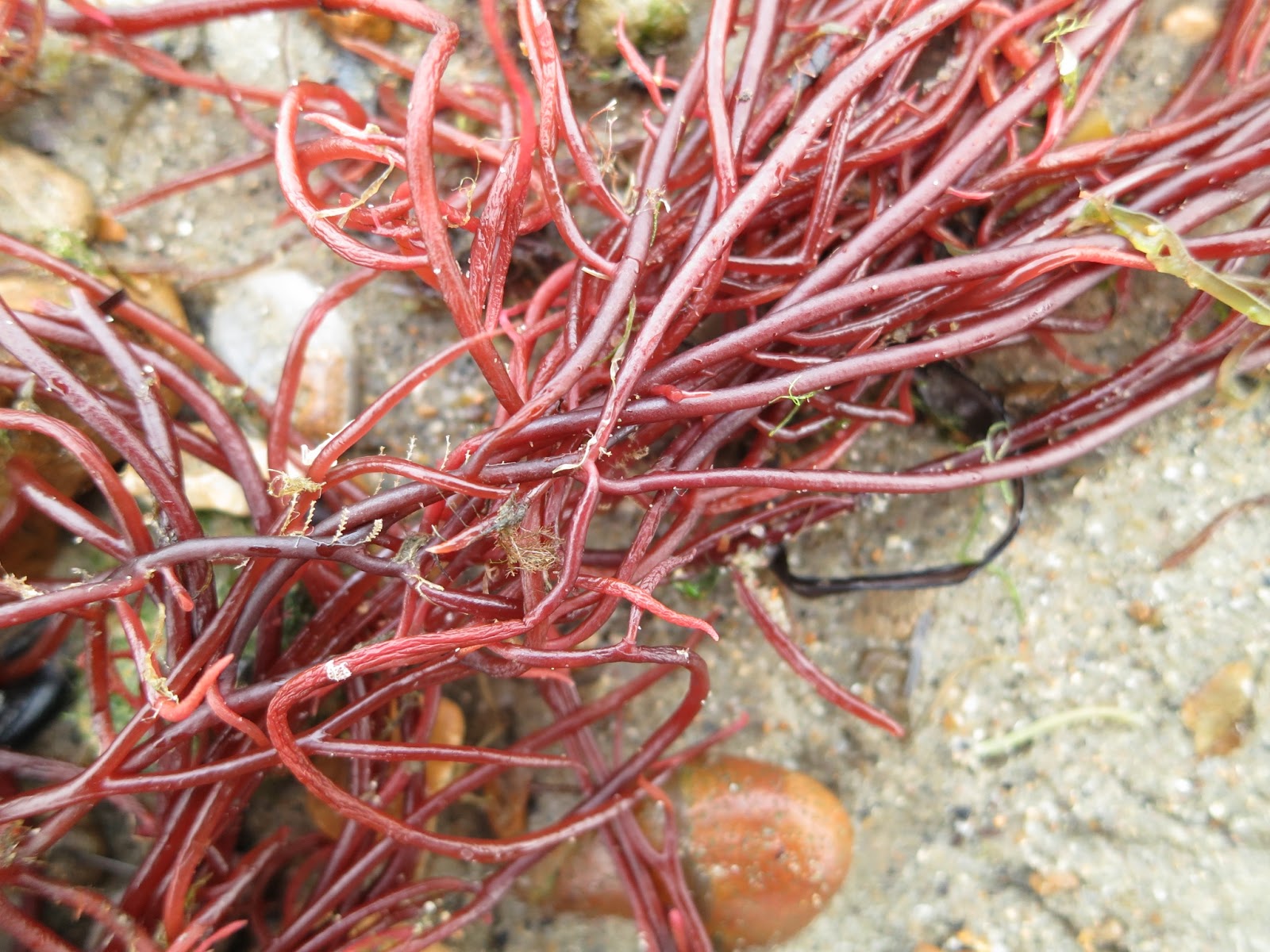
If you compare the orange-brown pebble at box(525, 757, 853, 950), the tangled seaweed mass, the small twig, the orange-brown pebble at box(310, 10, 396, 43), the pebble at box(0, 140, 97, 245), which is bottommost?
the orange-brown pebble at box(525, 757, 853, 950)

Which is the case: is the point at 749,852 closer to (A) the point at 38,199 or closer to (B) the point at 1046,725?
(B) the point at 1046,725

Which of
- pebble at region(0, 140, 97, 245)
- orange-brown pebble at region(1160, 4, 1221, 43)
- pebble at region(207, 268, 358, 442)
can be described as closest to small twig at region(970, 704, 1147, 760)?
orange-brown pebble at region(1160, 4, 1221, 43)

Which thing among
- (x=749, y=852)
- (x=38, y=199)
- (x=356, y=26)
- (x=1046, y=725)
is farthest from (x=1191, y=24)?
(x=38, y=199)

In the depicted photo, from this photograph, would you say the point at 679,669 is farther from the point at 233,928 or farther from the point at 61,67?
the point at 61,67

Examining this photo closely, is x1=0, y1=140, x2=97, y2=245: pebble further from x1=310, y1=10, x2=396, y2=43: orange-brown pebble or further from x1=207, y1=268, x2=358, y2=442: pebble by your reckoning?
x1=310, y1=10, x2=396, y2=43: orange-brown pebble

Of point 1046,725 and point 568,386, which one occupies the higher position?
point 568,386

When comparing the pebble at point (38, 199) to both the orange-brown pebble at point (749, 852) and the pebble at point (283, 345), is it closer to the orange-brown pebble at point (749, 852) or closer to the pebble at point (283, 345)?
the pebble at point (283, 345)
